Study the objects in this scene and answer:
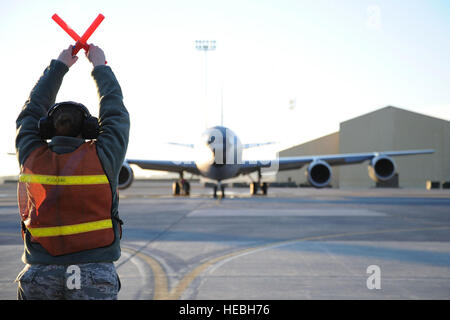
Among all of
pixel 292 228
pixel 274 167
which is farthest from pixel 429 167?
pixel 292 228

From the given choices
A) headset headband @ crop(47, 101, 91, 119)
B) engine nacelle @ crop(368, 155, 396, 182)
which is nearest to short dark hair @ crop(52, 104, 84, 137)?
headset headband @ crop(47, 101, 91, 119)

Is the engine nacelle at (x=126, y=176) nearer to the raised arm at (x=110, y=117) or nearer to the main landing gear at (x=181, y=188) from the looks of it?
the main landing gear at (x=181, y=188)

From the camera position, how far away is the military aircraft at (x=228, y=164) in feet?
65.7

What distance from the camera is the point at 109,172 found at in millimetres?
2127

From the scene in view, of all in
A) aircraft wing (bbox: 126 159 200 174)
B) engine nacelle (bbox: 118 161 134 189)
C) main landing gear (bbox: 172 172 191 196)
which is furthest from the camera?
main landing gear (bbox: 172 172 191 196)

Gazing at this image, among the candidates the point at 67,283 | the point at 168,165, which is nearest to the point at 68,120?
the point at 67,283

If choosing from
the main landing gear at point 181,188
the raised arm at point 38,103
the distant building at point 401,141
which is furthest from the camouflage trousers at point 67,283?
the distant building at point 401,141

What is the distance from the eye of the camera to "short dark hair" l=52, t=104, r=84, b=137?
6.91 ft

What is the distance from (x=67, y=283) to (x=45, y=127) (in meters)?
0.78

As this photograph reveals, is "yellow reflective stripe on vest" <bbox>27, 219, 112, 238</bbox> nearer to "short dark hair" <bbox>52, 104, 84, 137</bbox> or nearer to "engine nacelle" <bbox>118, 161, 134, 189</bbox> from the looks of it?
"short dark hair" <bbox>52, 104, 84, 137</bbox>

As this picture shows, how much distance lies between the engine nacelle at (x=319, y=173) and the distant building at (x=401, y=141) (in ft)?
110

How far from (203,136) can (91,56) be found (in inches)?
716

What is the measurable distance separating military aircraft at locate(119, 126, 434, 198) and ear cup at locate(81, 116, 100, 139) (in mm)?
17564
